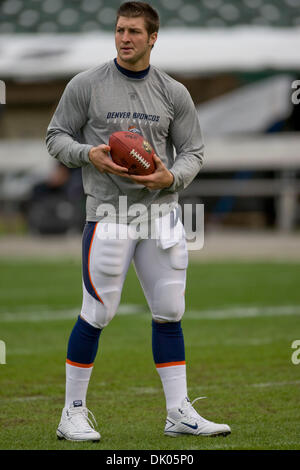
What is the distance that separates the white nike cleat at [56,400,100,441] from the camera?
15.5 ft

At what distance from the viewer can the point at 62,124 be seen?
4918 millimetres

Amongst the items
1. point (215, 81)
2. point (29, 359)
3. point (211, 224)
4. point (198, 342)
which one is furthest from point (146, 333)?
point (215, 81)

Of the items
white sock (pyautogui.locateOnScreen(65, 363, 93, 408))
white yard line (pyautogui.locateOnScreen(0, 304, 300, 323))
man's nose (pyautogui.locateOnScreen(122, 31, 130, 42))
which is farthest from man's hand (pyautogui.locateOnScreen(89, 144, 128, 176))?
white yard line (pyautogui.locateOnScreen(0, 304, 300, 323))

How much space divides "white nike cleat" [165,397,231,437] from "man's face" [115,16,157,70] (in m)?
1.85

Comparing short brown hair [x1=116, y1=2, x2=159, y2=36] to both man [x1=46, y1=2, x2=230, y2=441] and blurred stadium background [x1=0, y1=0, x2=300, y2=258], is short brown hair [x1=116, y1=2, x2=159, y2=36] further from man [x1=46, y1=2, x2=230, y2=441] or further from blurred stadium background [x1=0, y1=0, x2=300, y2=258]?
blurred stadium background [x1=0, y1=0, x2=300, y2=258]

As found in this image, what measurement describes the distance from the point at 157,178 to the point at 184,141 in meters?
0.40

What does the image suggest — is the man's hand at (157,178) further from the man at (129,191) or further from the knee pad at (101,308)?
the knee pad at (101,308)

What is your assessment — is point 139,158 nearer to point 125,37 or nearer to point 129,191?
point 129,191

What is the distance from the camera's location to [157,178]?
4.72 metres

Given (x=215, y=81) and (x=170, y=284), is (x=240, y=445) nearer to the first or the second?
(x=170, y=284)

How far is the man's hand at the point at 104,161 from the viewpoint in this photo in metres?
4.67

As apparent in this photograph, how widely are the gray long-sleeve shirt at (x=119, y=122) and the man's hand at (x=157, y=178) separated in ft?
0.30

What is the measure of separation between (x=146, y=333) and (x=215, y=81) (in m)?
20.6

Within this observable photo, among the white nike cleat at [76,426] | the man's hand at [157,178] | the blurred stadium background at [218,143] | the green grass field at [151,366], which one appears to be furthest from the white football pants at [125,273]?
the blurred stadium background at [218,143]
